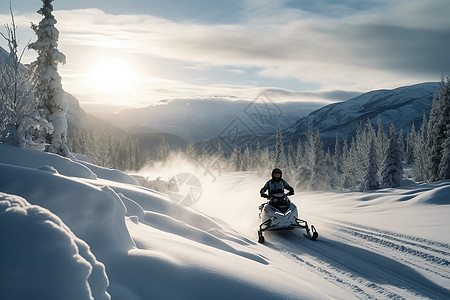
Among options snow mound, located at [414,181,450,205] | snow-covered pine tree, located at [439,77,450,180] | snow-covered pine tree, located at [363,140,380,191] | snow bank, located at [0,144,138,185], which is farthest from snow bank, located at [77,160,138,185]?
snow-covered pine tree, located at [363,140,380,191]

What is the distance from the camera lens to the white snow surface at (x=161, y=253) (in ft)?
6.57

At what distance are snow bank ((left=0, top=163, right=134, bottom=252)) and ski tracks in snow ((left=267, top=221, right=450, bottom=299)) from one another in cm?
449

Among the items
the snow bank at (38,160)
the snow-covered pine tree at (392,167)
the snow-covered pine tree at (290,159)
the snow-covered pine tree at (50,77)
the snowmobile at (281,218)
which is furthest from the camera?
the snow-covered pine tree at (290,159)

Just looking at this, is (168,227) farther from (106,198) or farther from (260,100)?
(260,100)

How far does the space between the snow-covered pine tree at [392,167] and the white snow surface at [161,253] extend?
31210 mm

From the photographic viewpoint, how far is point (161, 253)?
3625mm

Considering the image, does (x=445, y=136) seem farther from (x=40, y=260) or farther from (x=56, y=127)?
(x=40, y=260)

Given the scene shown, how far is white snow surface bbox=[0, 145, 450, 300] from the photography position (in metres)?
2.00

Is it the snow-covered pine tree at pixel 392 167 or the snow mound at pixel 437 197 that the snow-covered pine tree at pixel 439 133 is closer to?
the snow-covered pine tree at pixel 392 167

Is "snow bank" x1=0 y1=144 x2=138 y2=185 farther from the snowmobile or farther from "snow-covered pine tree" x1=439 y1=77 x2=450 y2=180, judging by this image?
"snow-covered pine tree" x1=439 y1=77 x2=450 y2=180

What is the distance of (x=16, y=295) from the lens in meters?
1.81

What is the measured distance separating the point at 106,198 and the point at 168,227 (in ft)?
9.26

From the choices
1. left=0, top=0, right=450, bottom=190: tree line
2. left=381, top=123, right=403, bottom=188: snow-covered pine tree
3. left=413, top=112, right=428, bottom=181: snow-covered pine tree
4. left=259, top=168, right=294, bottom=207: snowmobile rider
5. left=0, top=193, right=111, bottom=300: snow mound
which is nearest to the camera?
left=0, top=193, right=111, bottom=300: snow mound

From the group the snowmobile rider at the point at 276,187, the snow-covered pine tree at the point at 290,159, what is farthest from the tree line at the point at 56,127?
the snow-covered pine tree at the point at 290,159
